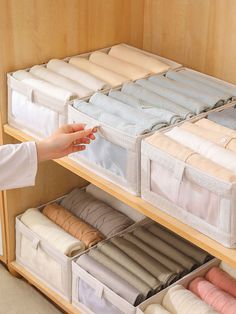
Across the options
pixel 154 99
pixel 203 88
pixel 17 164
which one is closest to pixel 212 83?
pixel 203 88

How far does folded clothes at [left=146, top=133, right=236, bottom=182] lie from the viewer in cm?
151

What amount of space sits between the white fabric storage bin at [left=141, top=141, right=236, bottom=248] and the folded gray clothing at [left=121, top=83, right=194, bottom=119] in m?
0.22

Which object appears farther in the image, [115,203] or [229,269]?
[115,203]

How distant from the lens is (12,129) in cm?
205

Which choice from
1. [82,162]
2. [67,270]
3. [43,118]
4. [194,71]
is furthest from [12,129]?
[194,71]

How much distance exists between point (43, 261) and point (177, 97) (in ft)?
2.20

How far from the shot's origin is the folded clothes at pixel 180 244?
6.43ft

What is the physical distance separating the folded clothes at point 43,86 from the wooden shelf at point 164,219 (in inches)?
7.0

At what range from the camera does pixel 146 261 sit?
1.94 meters

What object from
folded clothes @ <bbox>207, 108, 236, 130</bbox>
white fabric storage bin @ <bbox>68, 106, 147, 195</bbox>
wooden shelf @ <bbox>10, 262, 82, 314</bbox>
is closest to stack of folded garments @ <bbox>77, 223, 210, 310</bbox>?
wooden shelf @ <bbox>10, 262, 82, 314</bbox>

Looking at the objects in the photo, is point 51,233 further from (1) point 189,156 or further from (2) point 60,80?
(1) point 189,156

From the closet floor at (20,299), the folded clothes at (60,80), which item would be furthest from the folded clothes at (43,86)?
the closet floor at (20,299)

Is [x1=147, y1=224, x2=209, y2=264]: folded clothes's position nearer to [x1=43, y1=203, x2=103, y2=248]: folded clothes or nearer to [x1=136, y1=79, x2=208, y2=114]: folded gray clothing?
[x1=43, y1=203, x2=103, y2=248]: folded clothes

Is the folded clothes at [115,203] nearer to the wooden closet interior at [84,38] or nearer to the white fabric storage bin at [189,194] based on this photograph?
the wooden closet interior at [84,38]
